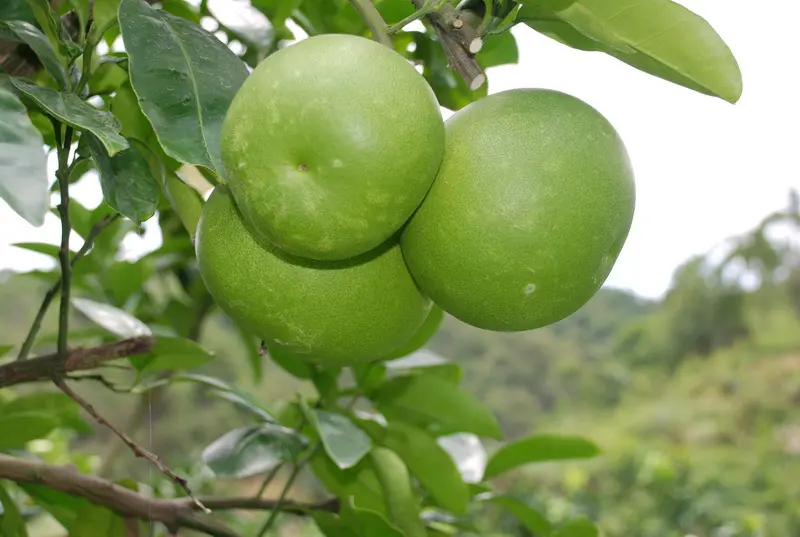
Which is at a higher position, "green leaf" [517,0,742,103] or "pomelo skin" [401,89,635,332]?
"green leaf" [517,0,742,103]

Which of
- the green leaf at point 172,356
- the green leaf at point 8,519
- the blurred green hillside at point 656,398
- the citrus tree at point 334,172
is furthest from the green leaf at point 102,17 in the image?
the blurred green hillside at point 656,398

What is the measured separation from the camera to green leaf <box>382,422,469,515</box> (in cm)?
69

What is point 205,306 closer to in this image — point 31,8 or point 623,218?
point 31,8

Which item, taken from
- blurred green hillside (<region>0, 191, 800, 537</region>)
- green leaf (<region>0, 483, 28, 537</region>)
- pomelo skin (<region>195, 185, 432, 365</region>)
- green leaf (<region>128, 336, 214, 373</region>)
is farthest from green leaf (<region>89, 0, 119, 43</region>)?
blurred green hillside (<region>0, 191, 800, 537</region>)

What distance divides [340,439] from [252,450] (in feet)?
0.28

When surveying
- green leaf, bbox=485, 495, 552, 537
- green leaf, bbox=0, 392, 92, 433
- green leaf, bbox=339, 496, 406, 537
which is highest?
green leaf, bbox=339, 496, 406, 537

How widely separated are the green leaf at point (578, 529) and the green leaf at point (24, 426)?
45 centimetres

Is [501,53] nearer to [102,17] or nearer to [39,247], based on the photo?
[102,17]

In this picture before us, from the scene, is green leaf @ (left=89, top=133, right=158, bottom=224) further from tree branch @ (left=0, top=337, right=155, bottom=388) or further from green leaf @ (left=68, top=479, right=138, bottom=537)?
green leaf @ (left=68, top=479, right=138, bottom=537)

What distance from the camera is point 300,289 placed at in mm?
439

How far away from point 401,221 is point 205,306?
0.66 m

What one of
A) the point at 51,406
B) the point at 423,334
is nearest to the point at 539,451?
the point at 423,334

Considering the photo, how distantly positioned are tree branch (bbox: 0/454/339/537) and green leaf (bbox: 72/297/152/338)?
118 millimetres

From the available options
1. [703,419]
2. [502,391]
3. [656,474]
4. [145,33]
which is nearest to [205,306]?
[145,33]
